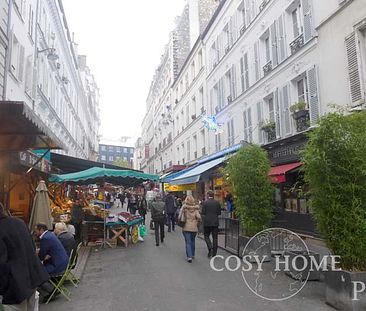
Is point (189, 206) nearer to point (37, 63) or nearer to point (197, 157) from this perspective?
point (37, 63)

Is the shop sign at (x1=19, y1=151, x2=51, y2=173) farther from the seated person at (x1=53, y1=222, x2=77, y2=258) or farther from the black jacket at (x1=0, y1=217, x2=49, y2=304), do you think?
the black jacket at (x1=0, y1=217, x2=49, y2=304)

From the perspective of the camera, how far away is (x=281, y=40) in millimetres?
15438

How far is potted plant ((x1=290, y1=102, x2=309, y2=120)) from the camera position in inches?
531

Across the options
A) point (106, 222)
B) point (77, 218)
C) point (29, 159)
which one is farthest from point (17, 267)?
point (106, 222)

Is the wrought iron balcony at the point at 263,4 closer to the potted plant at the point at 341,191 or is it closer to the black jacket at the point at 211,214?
the black jacket at the point at 211,214

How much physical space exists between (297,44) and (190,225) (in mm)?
8069

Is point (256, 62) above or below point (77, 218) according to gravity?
above

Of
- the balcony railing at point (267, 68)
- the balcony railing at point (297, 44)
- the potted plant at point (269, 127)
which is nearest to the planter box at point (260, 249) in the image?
the potted plant at point (269, 127)

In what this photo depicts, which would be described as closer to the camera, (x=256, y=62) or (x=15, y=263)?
(x=15, y=263)

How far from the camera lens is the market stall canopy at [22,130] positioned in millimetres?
5355

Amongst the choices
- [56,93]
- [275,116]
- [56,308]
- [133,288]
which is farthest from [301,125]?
[56,93]

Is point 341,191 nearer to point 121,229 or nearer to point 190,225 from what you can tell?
point 190,225

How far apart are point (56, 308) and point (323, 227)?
4387 mm

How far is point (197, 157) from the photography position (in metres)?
28.7
